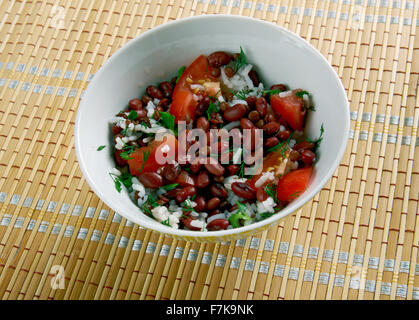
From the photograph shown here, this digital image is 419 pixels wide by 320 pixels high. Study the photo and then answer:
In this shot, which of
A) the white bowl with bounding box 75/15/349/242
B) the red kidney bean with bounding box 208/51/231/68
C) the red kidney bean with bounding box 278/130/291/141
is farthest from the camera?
the red kidney bean with bounding box 208/51/231/68

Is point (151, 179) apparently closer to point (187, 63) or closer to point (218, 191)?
point (218, 191)

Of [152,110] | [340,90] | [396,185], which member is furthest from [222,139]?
[396,185]

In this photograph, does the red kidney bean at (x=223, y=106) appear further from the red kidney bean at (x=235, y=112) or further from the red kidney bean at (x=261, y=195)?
the red kidney bean at (x=261, y=195)

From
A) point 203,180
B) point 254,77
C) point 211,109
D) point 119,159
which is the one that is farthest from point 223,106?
point 119,159

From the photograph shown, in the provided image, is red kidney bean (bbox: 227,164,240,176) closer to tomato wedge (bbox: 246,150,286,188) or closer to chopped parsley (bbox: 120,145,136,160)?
tomato wedge (bbox: 246,150,286,188)

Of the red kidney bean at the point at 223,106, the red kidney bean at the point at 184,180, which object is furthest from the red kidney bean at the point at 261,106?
the red kidney bean at the point at 184,180

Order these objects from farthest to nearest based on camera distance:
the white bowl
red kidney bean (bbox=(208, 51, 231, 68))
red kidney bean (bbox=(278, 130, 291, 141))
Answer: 1. red kidney bean (bbox=(208, 51, 231, 68))
2. red kidney bean (bbox=(278, 130, 291, 141))
3. the white bowl

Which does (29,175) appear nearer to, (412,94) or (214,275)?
(214,275)

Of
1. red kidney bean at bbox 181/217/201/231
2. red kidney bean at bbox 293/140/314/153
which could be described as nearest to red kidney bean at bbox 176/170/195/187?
red kidney bean at bbox 181/217/201/231
